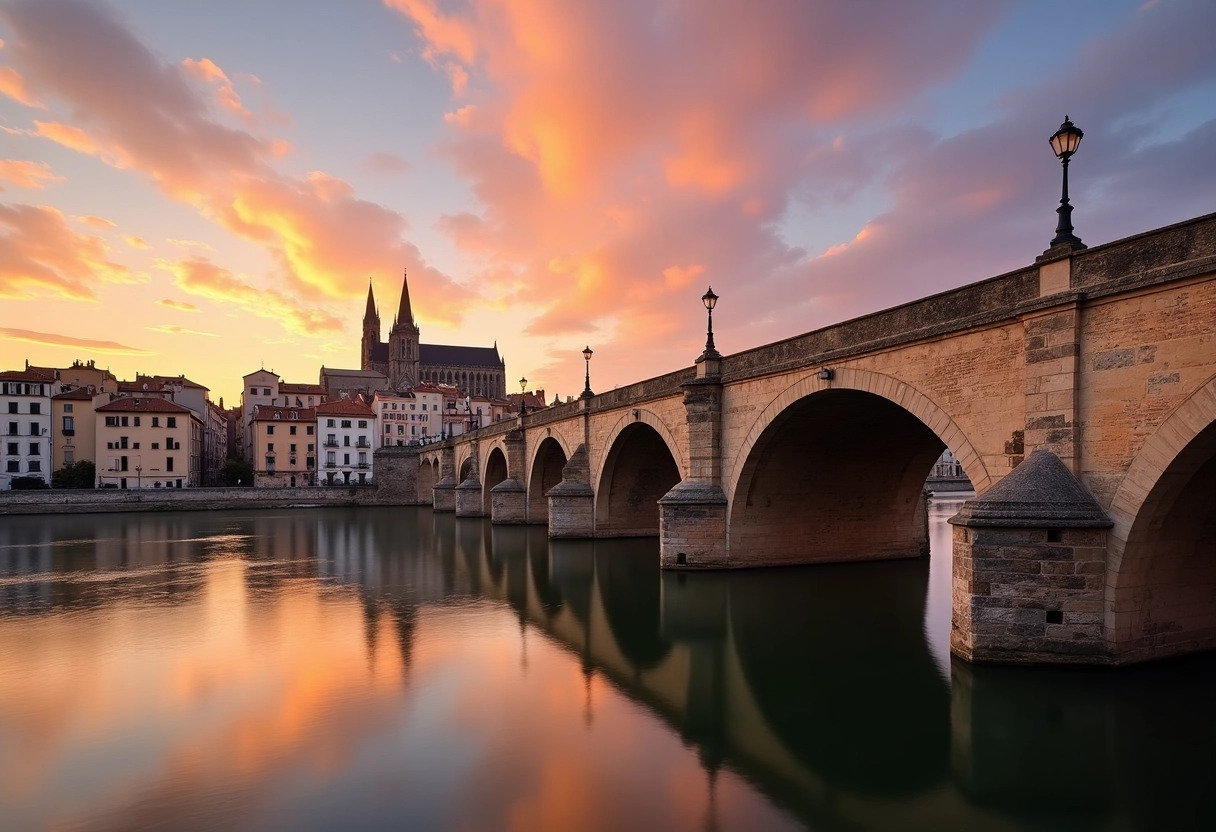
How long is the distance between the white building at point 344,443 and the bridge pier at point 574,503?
50.9 metres

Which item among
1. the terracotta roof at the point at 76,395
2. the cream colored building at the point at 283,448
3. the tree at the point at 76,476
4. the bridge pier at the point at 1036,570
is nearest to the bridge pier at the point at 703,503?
the bridge pier at the point at 1036,570

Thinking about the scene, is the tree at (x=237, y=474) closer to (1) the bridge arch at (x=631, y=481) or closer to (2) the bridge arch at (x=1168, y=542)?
(1) the bridge arch at (x=631, y=481)

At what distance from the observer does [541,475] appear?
37.3 metres

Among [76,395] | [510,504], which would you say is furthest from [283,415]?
[510,504]

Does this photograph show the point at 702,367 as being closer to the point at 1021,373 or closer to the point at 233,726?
the point at 1021,373

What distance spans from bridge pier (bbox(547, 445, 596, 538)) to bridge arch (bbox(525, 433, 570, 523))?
6429mm

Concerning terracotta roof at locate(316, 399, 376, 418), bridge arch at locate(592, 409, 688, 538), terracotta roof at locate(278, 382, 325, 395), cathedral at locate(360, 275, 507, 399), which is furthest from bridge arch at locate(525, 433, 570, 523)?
cathedral at locate(360, 275, 507, 399)

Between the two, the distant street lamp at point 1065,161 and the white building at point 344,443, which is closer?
the distant street lamp at point 1065,161

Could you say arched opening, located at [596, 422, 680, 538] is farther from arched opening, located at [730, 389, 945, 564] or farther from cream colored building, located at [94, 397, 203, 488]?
cream colored building, located at [94, 397, 203, 488]

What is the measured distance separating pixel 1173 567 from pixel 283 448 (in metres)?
76.4

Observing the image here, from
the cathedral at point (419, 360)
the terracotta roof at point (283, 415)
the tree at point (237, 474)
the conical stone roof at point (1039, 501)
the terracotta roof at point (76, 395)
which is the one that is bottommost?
the tree at point (237, 474)

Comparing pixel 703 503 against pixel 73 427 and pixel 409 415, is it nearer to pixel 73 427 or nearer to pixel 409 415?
pixel 73 427

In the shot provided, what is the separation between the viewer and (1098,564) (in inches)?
360

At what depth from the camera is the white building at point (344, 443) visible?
242 feet
